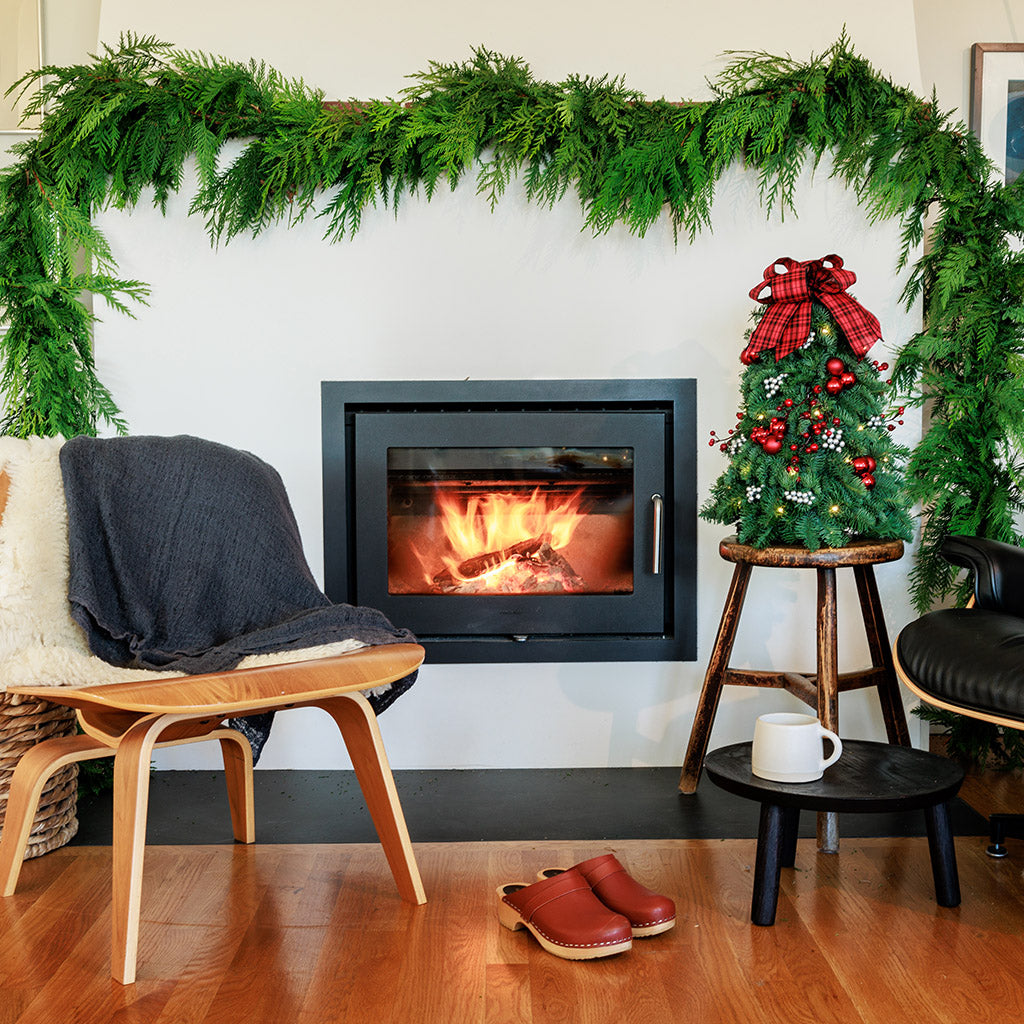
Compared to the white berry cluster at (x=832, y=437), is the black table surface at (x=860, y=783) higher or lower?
lower

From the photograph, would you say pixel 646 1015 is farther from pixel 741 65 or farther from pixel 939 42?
pixel 939 42

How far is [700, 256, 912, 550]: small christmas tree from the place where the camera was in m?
2.02

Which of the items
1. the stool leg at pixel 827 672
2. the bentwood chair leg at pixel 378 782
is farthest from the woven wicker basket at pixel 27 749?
the stool leg at pixel 827 672

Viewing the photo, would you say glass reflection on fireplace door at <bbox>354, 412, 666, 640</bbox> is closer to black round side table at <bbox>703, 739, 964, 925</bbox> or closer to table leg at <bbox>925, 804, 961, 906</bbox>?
black round side table at <bbox>703, 739, 964, 925</bbox>

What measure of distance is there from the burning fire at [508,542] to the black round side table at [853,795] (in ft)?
2.89

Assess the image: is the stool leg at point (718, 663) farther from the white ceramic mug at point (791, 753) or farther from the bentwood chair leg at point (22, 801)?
the bentwood chair leg at point (22, 801)

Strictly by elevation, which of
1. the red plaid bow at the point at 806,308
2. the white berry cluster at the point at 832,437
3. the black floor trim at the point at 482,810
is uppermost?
the red plaid bow at the point at 806,308

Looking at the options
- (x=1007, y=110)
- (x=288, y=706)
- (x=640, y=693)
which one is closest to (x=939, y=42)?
(x=1007, y=110)

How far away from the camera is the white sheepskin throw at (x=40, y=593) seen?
5.54 ft

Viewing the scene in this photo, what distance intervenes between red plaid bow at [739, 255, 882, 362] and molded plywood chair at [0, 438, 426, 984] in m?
0.93

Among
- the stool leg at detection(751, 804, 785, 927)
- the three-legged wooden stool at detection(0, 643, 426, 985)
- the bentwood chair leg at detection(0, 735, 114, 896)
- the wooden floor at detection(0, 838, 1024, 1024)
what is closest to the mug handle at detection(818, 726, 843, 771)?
the stool leg at detection(751, 804, 785, 927)

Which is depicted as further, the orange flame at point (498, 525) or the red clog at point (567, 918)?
the orange flame at point (498, 525)

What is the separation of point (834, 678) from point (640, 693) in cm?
62

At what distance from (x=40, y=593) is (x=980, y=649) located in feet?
5.20
